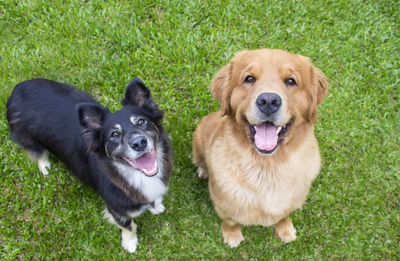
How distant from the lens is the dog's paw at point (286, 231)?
4.00m

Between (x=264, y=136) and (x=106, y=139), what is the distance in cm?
157

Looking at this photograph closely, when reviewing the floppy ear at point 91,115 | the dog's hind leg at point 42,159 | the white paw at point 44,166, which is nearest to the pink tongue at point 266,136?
the floppy ear at point 91,115

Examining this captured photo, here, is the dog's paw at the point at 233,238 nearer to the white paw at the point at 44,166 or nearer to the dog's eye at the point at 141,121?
the dog's eye at the point at 141,121

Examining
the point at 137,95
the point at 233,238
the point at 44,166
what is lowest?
the point at 233,238

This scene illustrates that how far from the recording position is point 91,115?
2.91 metres

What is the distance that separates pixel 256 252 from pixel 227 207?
4.09 ft

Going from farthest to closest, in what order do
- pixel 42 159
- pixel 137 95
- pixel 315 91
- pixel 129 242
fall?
pixel 42 159
pixel 129 242
pixel 137 95
pixel 315 91

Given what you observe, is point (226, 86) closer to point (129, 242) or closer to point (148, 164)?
point (148, 164)

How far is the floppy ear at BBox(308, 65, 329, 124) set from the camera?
2779 mm

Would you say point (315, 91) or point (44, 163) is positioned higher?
point (315, 91)

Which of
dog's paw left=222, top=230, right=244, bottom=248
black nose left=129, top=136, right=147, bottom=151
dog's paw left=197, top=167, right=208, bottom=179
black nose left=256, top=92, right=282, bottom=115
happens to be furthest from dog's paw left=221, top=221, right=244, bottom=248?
black nose left=256, top=92, right=282, bottom=115

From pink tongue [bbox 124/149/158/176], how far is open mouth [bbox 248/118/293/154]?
111 centimetres

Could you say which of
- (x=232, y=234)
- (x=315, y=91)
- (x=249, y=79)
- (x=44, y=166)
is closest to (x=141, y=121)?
(x=249, y=79)

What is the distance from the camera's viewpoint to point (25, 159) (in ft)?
14.3
